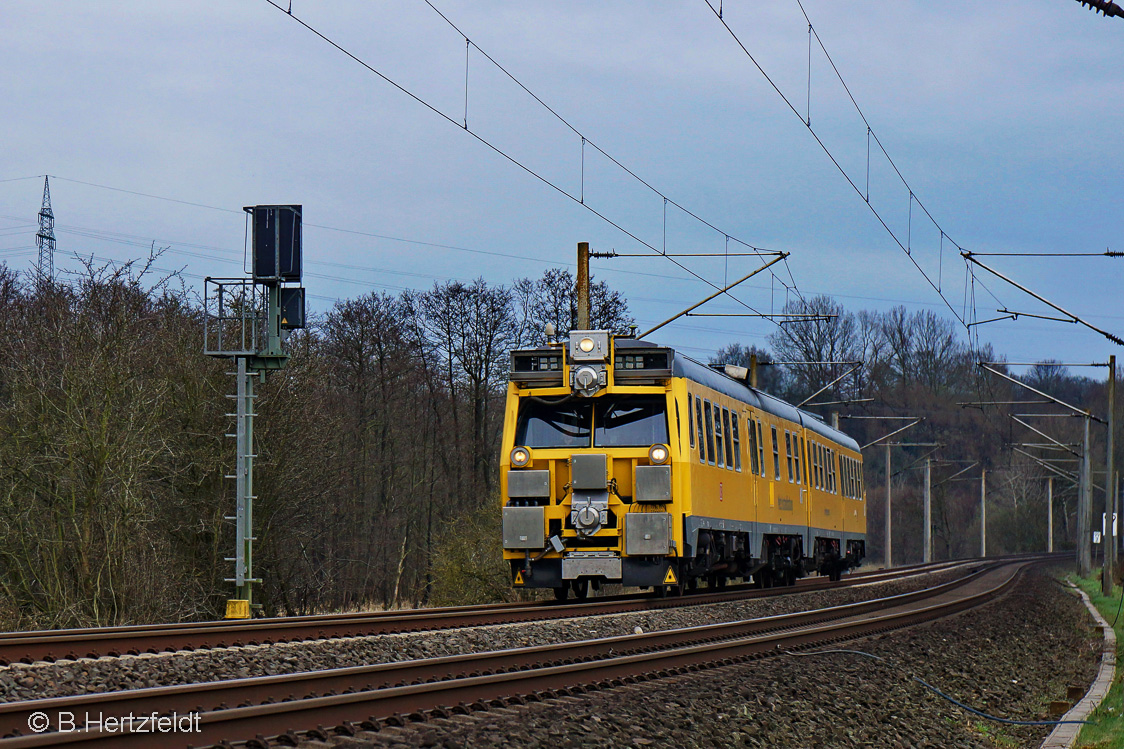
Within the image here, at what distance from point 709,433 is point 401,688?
11.7 meters

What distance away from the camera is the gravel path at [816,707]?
24.9 ft

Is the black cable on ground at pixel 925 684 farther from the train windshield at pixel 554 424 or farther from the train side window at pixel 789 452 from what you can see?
the train side window at pixel 789 452

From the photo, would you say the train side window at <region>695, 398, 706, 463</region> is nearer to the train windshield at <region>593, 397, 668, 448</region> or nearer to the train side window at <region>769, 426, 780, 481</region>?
the train windshield at <region>593, 397, 668, 448</region>

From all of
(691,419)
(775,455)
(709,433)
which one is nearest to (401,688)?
(691,419)

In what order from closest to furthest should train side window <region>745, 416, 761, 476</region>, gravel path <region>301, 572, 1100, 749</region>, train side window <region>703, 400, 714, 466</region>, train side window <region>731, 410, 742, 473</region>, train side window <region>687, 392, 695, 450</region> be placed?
gravel path <region>301, 572, 1100, 749</region> < train side window <region>687, 392, 695, 450</region> < train side window <region>703, 400, 714, 466</region> < train side window <region>731, 410, 742, 473</region> < train side window <region>745, 416, 761, 476</region>

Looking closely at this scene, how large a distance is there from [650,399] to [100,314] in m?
9.50

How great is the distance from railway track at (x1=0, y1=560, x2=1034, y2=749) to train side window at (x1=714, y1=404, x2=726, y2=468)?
15.9 ft

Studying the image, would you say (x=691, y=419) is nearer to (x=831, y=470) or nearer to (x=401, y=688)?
(x=401, y=688)

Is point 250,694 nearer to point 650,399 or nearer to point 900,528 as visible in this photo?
point 650,399

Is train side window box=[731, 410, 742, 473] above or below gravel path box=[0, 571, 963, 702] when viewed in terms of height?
above

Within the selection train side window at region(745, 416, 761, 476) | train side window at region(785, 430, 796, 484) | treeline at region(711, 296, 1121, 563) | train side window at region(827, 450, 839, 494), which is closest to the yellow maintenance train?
train side window at region(745, 416, 761, 476)

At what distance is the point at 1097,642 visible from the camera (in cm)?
1988

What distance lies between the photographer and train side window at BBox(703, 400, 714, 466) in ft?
62.8

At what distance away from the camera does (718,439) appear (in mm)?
19953
